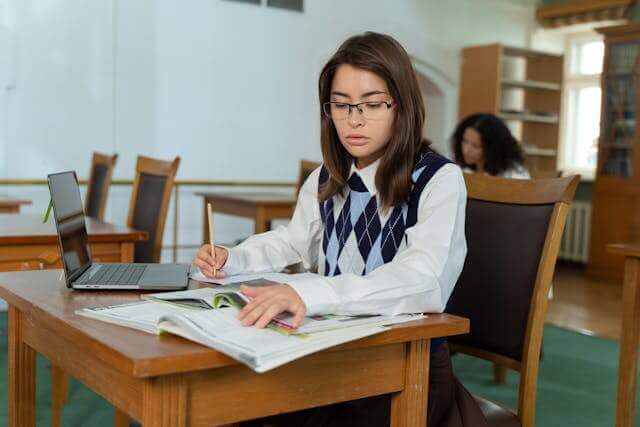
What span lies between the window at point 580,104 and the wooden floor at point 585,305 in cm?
126

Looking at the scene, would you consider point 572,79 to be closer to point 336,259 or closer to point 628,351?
point 628,351

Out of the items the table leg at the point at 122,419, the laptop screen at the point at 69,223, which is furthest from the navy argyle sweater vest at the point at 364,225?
the table leg at the point at 122,419

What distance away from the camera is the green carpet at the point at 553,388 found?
2.62m

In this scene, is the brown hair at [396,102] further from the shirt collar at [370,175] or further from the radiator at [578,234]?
the radiator at [578,234]

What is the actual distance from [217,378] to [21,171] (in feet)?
14.5

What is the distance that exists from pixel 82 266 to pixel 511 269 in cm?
83

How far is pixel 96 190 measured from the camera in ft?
12.2

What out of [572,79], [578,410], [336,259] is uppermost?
[572,79]

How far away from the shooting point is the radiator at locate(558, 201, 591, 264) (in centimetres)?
664

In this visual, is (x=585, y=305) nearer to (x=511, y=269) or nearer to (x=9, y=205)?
(x=9, y=205)

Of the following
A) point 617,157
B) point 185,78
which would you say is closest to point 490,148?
point 185,78

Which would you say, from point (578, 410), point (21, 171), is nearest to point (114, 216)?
point (21, 171)

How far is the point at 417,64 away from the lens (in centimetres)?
667

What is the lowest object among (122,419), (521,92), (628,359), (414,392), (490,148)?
(122,419)
